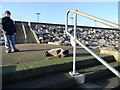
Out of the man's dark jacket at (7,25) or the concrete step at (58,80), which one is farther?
the man's dark jacket at (7,25)

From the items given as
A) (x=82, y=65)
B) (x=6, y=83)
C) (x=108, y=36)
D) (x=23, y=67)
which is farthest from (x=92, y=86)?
(x=108, y=36)

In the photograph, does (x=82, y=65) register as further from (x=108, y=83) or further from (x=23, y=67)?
(x=23, y=67)

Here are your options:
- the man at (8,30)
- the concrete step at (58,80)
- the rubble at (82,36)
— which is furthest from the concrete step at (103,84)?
the rubble at (82,36)

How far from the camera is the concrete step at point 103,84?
377 centimetres

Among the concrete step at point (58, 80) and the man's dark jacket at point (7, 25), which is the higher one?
the man's dark jacket at point (7, 25)

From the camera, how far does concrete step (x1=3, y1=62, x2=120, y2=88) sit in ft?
11.0

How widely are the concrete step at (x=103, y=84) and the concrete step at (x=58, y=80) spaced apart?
0.28ft

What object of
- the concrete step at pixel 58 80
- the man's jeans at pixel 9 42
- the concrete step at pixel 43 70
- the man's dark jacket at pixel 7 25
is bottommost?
the concrete step at pixel 58 80

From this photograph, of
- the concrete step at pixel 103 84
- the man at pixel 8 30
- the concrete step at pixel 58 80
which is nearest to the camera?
the concrete step at pixel 58 80

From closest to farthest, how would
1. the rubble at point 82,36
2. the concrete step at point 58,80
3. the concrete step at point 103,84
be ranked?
the concrete step at point 58,80 < the concrete step at point 103,84 < the rubble at point 82,36

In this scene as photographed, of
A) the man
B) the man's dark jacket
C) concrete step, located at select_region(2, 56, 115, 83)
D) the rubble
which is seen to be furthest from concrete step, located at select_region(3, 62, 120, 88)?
the rubble

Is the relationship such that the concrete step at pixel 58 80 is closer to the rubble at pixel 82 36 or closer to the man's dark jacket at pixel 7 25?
the man's dark jacket at pixel 7 25

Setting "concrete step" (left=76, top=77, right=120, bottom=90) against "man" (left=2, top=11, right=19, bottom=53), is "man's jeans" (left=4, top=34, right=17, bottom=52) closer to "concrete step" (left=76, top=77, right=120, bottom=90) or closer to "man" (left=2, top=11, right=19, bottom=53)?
"man" (left=2, top=11, right=19, bottom=53)

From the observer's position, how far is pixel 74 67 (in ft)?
13.0
